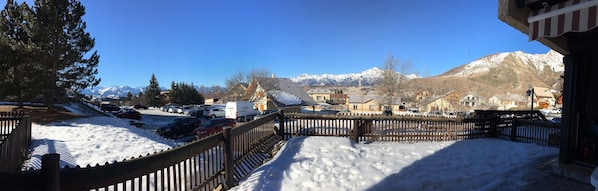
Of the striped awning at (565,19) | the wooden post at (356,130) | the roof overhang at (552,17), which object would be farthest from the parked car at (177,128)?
the striped awning at (565,19)

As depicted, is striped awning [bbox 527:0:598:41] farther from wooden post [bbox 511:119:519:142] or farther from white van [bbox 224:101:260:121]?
white van [bbox 224:101:260:121]

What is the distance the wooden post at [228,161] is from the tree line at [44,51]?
19.4m

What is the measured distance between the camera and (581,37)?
16.7ft

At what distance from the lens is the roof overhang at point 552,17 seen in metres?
2.96

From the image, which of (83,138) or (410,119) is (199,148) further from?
(83,138)

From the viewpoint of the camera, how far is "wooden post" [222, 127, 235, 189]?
4.89 metres

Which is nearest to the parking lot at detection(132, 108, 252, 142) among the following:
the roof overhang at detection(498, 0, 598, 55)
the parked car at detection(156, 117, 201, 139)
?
the parked car at detection(156, 117, 201, 139)

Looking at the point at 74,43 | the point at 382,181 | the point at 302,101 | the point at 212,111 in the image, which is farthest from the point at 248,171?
the point at 302,101

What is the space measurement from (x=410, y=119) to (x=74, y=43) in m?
23.2

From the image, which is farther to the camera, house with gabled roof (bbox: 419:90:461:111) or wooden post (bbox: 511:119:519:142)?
house with gabled roof (bbox: 419:90:461:111)

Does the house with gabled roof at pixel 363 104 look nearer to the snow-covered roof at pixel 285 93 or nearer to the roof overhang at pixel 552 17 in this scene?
the snow-covered roof at pixel 285 93

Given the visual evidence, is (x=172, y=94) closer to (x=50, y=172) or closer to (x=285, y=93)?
(x=285, y=93)

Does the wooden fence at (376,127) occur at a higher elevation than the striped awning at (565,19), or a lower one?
lower

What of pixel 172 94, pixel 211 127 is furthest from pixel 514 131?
pixel 172 94
